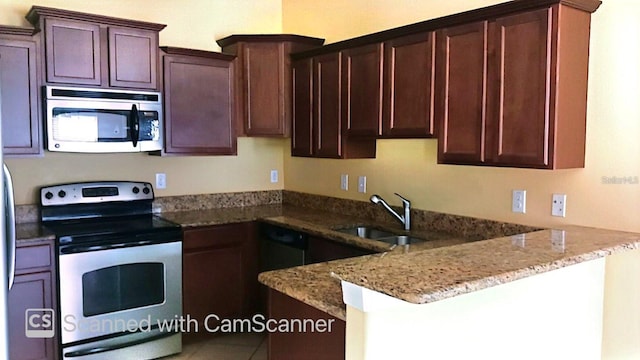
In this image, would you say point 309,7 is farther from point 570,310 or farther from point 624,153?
point 570,310

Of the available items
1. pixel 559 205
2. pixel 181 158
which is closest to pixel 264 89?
pixel 181 158

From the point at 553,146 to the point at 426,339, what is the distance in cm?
117

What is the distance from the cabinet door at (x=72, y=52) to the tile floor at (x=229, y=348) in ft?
6.00

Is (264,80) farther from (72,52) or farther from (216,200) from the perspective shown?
(72,52)

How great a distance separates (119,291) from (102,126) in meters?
1.03

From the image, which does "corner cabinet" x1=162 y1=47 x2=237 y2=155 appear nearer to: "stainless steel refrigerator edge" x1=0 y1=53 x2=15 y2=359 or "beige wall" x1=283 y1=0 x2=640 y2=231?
"beige wall" x1=283 y1=0 x2=640 y2=231

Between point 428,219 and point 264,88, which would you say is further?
point 264,88

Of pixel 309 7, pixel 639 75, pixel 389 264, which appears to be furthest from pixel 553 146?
pixel 309 7

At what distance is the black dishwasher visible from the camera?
3385mm

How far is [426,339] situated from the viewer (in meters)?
1.61

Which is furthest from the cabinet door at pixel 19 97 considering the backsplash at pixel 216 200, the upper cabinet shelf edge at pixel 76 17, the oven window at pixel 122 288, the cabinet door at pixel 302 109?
the cabinet door at pixel 302 109

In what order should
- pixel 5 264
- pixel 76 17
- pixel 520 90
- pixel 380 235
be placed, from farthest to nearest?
pixel 380 235
pixel 76 17
pixel 520 90
pixel 5 264

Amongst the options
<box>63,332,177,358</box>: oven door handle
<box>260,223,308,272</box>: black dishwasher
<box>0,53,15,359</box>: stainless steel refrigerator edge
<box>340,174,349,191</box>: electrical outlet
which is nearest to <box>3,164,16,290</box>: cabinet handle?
<box>0,53,15,359</box>: stainless steel refrigerator edge

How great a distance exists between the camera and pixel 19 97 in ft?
9.93
